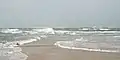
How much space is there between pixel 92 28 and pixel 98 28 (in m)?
1.27

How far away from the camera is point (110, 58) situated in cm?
1409

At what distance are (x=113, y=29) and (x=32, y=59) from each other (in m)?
39.4

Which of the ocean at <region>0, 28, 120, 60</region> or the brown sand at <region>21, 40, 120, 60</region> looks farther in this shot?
the ocean at <region>0, 28, 120, 60</region>

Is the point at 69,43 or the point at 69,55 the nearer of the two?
the point at 69,55

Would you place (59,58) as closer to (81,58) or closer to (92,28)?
(81,58)

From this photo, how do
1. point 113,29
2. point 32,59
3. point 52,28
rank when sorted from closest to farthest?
point 32,59 < point 113,29 < point 52,28

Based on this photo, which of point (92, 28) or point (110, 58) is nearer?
point (110, 58)

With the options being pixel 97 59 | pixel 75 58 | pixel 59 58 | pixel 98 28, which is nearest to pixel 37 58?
pixel 59 58

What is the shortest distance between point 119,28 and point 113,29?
1864 mm

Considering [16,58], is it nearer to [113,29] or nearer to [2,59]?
[2,59]

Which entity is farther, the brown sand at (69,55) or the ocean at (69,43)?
the ocean at (69,43)

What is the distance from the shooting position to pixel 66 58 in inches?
548

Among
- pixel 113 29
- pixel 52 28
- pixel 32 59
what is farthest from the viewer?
pixel 52 28

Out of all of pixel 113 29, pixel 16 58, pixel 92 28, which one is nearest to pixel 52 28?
pixel 92 28
